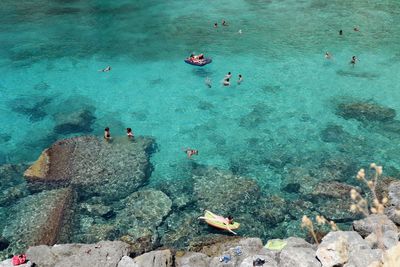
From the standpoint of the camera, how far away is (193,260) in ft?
48.8

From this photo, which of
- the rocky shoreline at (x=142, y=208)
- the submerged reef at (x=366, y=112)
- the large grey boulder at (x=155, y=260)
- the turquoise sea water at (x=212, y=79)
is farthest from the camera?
the submerged reef at (x=366, y=112)

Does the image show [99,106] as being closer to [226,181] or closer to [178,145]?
[178,145]

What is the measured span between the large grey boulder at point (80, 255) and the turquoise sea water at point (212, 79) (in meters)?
9.12

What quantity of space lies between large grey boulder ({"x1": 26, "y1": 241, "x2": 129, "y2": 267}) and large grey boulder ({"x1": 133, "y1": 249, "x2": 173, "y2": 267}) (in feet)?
2.64

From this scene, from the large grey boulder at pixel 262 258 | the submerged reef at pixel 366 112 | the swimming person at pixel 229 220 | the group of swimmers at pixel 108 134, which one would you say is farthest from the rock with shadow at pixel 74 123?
the submerged reef at pixel 366 112

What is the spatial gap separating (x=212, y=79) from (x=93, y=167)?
51.8ft

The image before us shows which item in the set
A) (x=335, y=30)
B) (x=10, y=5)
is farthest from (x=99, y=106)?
(x=10, y=5)

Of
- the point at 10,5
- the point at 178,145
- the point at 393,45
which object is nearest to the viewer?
the point at 178,145

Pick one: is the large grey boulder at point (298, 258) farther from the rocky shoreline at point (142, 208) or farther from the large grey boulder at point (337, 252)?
the rocky shoreline at point (142, 208)

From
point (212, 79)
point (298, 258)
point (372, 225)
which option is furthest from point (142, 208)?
point (212, 79)

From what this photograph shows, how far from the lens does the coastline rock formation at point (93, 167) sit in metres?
22.2

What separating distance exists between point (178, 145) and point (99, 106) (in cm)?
924

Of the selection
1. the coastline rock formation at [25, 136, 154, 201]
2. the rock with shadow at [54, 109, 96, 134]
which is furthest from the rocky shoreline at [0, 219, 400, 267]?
the rock with shadow at [54, 109, 96, 134]

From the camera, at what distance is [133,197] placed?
2184 cm
